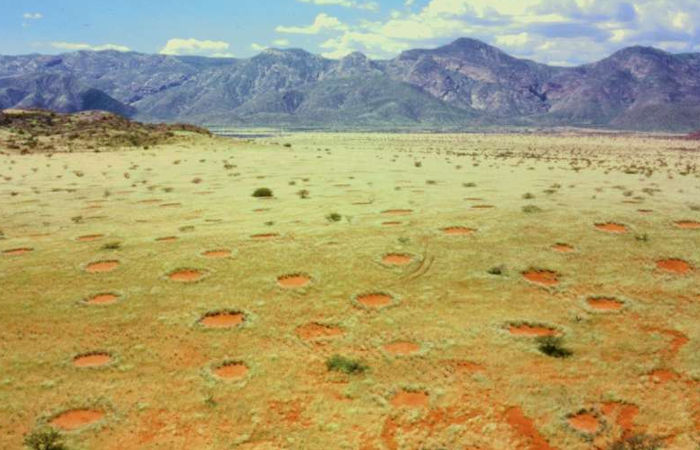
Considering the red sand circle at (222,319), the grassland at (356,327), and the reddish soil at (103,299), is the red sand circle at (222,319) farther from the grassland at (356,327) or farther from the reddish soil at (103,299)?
the reddish soil at (103,299)

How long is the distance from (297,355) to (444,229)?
1369 centimetres

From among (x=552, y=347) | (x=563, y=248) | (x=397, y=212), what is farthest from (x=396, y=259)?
(x=397, y=212)

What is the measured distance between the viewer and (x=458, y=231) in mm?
25844

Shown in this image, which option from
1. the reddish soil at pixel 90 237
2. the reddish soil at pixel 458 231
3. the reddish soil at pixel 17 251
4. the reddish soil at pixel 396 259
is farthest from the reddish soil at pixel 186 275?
the reddish soil at pixel 458 231

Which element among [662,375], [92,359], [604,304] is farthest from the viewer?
[604,304]

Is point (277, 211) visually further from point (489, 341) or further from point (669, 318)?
point (669, 318)

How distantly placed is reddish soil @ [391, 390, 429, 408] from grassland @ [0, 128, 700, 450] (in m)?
0.05

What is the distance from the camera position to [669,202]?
33906 millimetres

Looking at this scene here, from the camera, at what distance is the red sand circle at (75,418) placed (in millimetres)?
11578

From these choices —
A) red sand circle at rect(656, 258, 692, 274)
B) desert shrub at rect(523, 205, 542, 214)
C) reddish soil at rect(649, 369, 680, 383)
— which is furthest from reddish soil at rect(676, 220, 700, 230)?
reddish soil at rect(649, 369, 680, 383)

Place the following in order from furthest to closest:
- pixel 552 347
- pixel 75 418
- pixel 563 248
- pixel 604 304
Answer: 1. pixel 563 248
2. pixel 604 304
3. pixel 552 347
4. pixel 75 418

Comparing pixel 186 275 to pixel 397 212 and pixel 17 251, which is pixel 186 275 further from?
pixel 397 212

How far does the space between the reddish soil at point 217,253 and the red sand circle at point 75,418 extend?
34.5 feet

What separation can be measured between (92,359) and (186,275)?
20.5 ft
